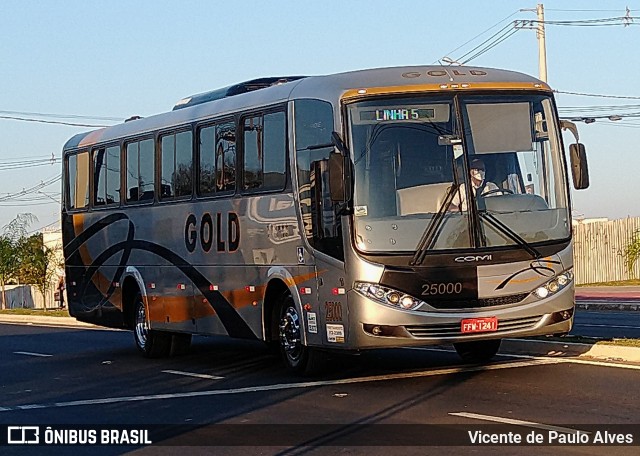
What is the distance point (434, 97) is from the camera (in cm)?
1412

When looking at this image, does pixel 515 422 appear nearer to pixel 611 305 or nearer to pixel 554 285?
pixel 554 285

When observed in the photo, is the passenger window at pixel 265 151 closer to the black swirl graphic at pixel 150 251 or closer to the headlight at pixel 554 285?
the black swirl graphic at pixel 150 251

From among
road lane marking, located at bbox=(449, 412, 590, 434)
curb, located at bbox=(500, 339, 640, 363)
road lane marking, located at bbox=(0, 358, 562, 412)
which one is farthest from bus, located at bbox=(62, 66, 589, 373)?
road lane marking, located at bbox=(449, 412, 590, 434)

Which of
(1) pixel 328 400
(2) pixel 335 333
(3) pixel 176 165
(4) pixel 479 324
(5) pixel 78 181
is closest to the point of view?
(1) pixel 328 400

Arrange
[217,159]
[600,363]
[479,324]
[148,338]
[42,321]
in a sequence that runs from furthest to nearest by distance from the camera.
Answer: [42,321]
[148,338]
[217,159]
[600,363]
[479,324]

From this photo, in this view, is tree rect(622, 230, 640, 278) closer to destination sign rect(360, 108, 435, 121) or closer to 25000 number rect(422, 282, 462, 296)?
destination sign rect(360, 108, 435, 121)

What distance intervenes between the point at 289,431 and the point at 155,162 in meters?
8.57

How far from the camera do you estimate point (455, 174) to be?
13930 mm

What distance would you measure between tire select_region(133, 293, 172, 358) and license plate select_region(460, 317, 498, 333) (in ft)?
22.7

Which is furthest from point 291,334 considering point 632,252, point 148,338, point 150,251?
point 632,252

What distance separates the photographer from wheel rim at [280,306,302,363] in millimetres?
15266

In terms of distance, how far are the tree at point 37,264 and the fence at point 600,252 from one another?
2198 centimetres

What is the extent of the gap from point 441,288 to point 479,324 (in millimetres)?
586

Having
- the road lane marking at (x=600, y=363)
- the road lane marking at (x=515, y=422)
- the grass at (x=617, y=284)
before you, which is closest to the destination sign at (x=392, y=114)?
the road lane marking at (x=600, y=363)
